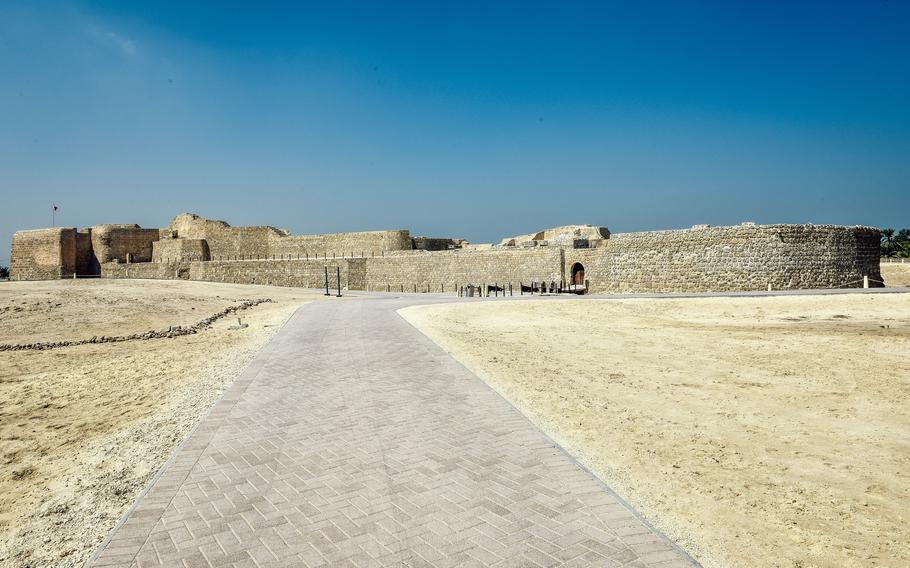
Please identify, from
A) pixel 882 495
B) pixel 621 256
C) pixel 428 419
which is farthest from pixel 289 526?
pixel 621 256

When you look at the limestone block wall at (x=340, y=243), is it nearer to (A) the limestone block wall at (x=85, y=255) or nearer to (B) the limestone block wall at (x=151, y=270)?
(B) the limestone block wall at (x=151, y=270)

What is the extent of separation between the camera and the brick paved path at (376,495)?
291 cm

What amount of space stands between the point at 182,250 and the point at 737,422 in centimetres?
4673

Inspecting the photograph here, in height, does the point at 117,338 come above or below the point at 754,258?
below

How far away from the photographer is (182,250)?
43.3 metres

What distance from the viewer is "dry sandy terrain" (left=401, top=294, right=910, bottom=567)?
334 centimetres

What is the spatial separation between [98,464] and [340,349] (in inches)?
208

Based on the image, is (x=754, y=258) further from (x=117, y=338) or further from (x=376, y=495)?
(x=117, y=338)

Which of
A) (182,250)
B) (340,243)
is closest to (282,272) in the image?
(340,243)

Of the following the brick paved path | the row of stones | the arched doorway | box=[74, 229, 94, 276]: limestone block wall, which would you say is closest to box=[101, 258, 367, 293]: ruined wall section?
box=[74, 229, 94, 276]: limestone block wall

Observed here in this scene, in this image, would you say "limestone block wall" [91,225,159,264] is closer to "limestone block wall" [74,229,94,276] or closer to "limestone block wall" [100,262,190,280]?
"limestone block wall" [74,229,94,276]

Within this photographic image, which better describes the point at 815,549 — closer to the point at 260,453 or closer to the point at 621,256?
the point at 260,453

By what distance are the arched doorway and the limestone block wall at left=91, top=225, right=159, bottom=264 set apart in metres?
39.4

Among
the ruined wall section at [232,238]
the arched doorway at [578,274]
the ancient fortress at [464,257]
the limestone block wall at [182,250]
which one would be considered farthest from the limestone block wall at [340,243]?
the arched doorway at [578,274]
